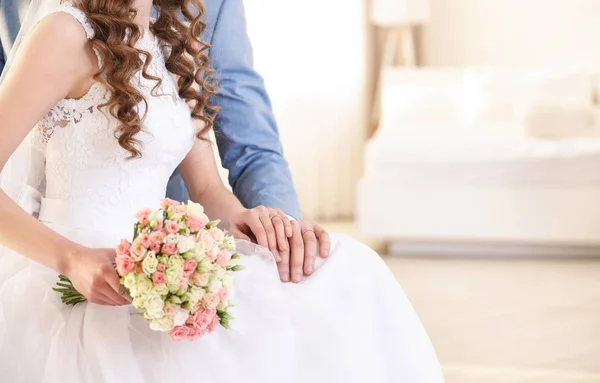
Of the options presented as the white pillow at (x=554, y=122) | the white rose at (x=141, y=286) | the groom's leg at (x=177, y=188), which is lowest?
the white pillow at (x=554, y=122)

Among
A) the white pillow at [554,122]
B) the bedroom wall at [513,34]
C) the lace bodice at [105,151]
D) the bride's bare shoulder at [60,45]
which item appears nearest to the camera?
the bride's bare shoulder at [60,45]

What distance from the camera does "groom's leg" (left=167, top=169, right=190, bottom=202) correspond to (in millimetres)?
1814

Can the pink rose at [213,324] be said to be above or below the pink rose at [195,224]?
below

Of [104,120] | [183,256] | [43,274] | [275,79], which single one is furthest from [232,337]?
[275,79]

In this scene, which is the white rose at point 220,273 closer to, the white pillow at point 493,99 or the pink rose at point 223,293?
the pink rose at point 223,293

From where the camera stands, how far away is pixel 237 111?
6.10 ft

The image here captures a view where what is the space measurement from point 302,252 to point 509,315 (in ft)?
8.09

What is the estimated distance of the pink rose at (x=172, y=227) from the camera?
105cm

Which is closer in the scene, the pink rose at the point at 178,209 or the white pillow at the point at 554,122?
the pink rose at the point at 178,209

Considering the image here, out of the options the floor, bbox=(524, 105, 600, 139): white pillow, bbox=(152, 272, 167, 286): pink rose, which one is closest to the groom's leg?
bbox=(152, 272, 167, 286): pink rose

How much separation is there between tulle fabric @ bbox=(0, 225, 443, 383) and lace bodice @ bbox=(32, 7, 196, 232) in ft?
0.63

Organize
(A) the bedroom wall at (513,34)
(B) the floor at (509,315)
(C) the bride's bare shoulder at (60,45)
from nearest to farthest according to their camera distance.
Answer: (C) the bride's bare shoulder at (60,45) → (B) the floor at (509,315) → (A) the bedroom wall at (513,34)

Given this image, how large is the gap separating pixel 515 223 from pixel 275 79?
193cm

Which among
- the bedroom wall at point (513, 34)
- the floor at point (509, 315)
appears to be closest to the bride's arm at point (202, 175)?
the floor at point (509, 315)
